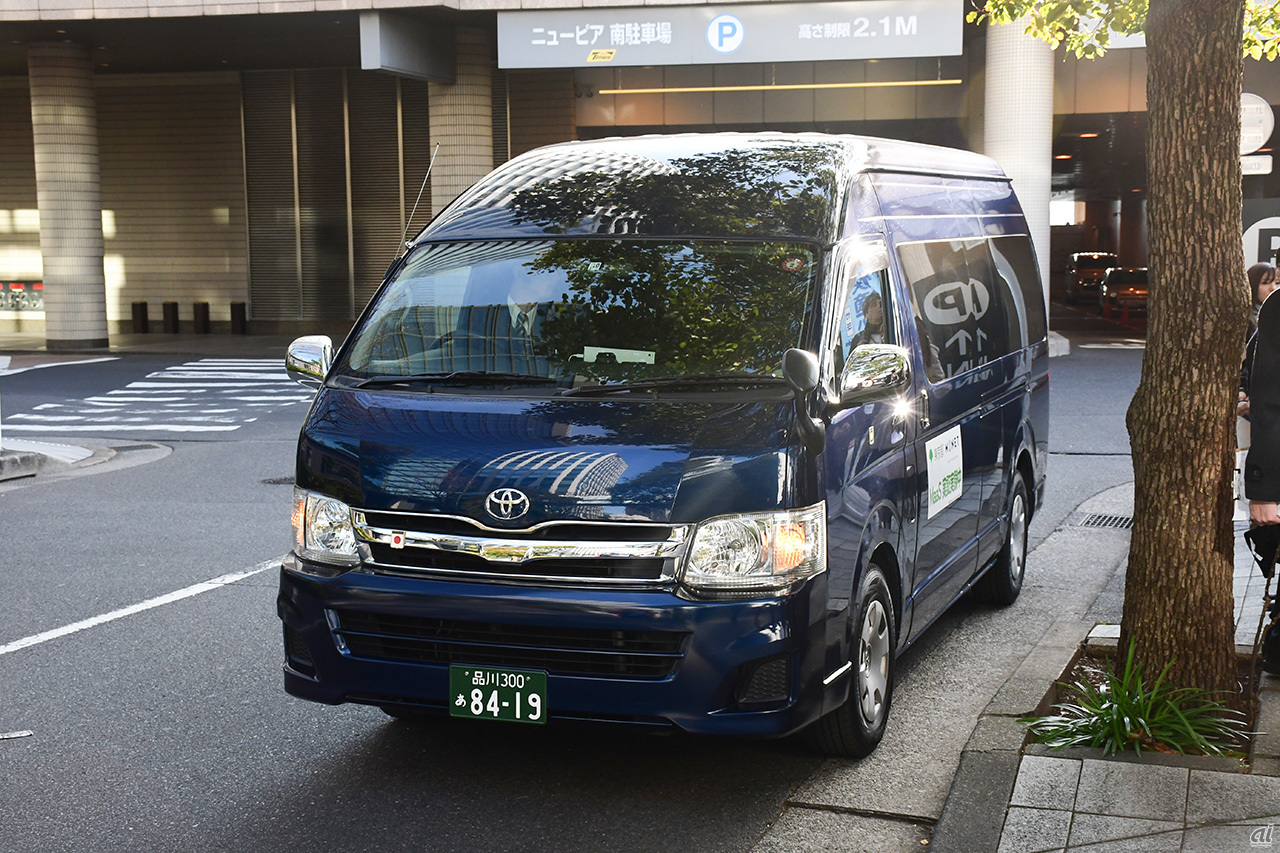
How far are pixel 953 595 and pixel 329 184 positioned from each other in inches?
1151

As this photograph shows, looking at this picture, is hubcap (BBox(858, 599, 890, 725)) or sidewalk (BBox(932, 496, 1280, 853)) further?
hubcap (BBox(858, 599, 890, 725))

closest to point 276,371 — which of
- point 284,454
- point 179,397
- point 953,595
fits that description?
point 179,397

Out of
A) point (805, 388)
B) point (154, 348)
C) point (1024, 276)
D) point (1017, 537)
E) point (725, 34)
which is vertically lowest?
point (1017, 537)

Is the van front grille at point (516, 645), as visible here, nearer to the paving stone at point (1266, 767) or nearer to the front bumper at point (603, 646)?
the front bumper at point (603, 646)

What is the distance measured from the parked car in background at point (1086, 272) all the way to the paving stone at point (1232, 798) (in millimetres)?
41521

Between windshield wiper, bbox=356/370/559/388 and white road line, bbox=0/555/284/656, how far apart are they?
9.47 ft

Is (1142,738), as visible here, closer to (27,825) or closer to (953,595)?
(953,595)

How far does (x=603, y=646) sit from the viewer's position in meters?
4.35

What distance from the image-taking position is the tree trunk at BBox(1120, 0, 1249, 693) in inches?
193

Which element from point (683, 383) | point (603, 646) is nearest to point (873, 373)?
point (683, 383)

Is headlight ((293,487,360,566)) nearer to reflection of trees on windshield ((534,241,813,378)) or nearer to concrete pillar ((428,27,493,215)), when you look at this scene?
reflection of trees on windshield ((534,241,813,378))

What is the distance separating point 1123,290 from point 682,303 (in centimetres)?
3492

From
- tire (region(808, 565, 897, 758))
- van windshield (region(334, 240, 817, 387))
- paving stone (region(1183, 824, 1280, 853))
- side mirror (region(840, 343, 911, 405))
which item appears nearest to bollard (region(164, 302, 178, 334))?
van windshield (region(334, 240, 817, 387))

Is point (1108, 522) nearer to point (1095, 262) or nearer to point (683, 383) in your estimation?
point (683, 383)
